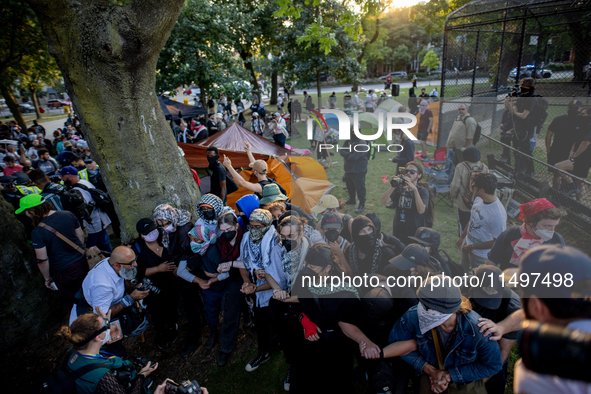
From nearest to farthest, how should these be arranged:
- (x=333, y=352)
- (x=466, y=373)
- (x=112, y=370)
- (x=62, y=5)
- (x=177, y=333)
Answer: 1. (x=466, y=373)
2. (x=112, y=370)
3. (x=333, y=352)
4. (x=62, y=5)
5. (x=177, y=333)

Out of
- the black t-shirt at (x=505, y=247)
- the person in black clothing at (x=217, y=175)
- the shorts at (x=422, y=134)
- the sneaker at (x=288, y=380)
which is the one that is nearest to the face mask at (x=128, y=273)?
the sneaker at (x=288, y=380)

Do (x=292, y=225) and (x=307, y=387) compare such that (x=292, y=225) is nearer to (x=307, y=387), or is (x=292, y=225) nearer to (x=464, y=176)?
(x=307, y=387)

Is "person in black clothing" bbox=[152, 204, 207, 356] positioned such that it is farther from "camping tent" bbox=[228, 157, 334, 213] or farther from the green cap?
"camping tent" bbox=[228, 157, 334, 213]

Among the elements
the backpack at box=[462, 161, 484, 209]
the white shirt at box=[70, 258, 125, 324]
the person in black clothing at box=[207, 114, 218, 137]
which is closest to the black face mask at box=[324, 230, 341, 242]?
the backpack at box=[462, 161, 484, 209]

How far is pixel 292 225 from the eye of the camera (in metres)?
3.09

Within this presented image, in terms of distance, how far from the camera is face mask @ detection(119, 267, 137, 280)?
9.69 ft

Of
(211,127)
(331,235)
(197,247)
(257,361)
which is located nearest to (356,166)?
(331,235)

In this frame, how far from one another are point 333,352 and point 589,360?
194cm

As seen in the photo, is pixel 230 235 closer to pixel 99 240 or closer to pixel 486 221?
pixel 486 221

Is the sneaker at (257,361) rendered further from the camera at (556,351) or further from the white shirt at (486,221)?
the camera at (556,351)

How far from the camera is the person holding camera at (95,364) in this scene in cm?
206

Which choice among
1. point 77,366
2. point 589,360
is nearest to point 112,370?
point 77,366

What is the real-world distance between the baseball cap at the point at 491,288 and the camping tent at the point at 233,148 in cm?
629

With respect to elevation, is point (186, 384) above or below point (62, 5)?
below
